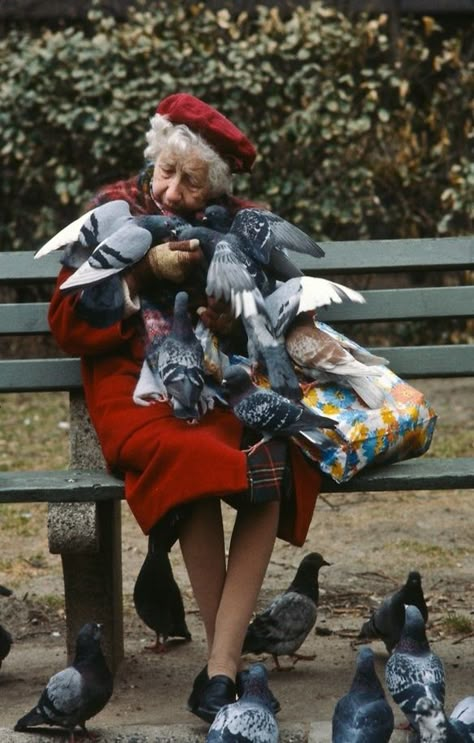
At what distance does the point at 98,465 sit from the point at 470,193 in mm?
5187

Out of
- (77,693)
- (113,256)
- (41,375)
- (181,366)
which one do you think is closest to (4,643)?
(77,693)

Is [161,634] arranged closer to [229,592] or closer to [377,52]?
[229,592]

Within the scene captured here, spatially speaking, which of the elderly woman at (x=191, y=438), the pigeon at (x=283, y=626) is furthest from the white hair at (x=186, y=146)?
the pigeon at (x=283, y=626)

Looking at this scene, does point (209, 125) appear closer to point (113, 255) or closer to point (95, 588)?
point (113, 255)

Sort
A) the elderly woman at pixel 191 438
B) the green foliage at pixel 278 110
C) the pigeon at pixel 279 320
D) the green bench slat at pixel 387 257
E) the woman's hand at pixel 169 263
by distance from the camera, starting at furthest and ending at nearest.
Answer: the green foliage at pixel 278 110, the green bench slat at pixel 387 257, the woman's hand at pixel 169 263, the pigeon at pixel 279 320, the elderly woman at pixel 191 438

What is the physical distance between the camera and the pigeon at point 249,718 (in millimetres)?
3328

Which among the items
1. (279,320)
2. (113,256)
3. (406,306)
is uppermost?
(113,256)

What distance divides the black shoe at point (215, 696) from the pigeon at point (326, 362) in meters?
0.81

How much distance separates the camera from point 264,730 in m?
3.37

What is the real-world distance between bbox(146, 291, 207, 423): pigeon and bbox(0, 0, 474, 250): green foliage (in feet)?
17.1

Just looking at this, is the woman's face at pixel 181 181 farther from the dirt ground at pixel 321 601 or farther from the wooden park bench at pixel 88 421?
the dirt ground at pixel 321 601

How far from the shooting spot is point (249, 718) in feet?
11.0

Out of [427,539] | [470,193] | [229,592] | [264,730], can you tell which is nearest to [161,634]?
[229,592]

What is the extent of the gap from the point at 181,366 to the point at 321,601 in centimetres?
161
